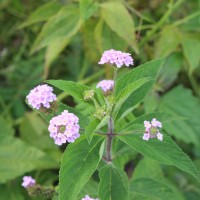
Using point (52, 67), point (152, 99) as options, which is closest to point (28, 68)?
point (52, 67)

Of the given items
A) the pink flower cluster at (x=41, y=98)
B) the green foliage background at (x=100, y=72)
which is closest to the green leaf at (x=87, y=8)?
the green foliage background at (x=100, y=72)

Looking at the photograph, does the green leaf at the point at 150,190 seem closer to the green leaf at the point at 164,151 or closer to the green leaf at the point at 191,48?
the green leaf at the point at 164,151

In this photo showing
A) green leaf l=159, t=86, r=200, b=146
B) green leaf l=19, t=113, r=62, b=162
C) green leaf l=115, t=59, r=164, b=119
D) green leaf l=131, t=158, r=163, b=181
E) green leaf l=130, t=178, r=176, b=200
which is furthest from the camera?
green leaf l=19, t=113, r=62, b=162

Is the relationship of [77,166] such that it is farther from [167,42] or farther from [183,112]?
[167,42]

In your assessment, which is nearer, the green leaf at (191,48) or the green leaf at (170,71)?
the green leaf at (191,48)

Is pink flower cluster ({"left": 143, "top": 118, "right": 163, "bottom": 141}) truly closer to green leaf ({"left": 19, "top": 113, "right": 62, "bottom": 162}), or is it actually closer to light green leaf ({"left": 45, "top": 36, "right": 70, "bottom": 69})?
green leaf ({"left": 19, "top": 113, "right": 62, "bottom": 162})

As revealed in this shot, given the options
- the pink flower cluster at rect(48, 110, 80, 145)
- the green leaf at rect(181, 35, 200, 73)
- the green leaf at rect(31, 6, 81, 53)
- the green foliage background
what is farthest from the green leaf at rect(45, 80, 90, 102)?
the green leaf at rect(181, 35, 200, 73)

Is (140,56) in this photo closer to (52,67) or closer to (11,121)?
(52,67)
